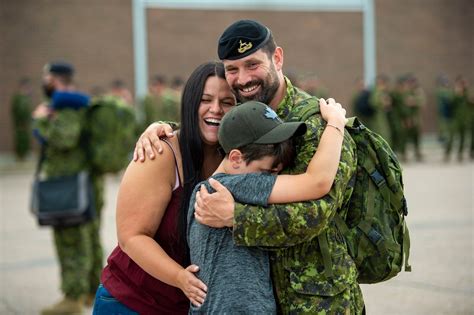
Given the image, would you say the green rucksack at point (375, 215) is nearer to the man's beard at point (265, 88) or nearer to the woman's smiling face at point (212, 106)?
the man's beard at point (265, 88)

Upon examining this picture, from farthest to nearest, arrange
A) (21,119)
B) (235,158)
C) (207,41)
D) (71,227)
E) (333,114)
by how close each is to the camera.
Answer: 1. (207,41)
2. (21,119)
3. (71,227)
4. (333,114)
5. (235,158)

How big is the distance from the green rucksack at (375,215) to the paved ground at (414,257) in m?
3.39

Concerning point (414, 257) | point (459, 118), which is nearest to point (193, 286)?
point (414, 257)

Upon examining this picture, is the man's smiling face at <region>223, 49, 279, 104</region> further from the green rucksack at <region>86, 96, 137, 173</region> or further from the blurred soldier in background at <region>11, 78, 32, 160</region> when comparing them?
the blurred soldier in background at <region>11, 78, 32, 160</region>

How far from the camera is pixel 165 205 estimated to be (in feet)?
10.6

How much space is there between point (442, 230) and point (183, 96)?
7.21 meters

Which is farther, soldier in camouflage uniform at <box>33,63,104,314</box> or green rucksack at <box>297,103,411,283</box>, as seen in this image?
soldier in camouflage uniform at <box>33,63,104,314</box>

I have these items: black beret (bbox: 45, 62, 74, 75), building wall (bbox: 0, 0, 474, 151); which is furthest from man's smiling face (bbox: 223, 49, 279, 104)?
building wall (bbox: 0, 0, 474, 151)

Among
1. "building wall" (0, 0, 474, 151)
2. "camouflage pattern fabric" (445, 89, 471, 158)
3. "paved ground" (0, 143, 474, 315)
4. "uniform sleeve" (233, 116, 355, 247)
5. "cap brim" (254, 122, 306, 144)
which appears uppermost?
"building wall" (0, 0, 474, 151)

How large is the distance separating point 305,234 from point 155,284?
848 mm

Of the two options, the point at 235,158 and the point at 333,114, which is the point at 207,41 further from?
the point at 235,158

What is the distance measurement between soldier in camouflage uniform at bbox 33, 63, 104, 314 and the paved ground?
495mm

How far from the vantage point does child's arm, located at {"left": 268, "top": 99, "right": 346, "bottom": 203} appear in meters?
2.75

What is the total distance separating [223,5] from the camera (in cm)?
2705
